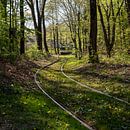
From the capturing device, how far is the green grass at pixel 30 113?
11211 mm

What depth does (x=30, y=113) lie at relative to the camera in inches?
508

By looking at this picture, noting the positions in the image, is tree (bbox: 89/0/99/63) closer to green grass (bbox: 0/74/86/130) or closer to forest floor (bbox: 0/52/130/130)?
forest floor (bbox: 0/52/130/130)

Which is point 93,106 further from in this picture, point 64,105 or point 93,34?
point 93,34

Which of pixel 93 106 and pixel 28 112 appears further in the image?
pixel 93 106

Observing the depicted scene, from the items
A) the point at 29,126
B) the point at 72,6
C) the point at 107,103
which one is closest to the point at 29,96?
the point at 107,103

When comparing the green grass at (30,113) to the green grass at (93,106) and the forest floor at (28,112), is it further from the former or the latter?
the green grass at (93,106)

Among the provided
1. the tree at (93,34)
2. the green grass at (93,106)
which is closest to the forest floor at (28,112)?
the green grass at (93,106)

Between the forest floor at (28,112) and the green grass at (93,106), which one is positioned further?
the green grass at (93,106)

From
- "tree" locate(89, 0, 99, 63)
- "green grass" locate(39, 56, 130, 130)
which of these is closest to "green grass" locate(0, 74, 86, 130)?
"green grass" locate(39, 56, 130, 130)

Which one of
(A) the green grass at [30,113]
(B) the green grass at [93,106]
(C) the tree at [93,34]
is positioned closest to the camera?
(A) the green grass at [30,113]

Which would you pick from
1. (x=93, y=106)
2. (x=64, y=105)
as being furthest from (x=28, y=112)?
(x=93, y=106)

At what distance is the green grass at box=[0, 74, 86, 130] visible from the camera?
1121 centimetres

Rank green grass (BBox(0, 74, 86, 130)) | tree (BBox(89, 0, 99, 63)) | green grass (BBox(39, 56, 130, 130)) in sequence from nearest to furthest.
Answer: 1. green grass (BBox(0, 74, 86, 130))
2. green grass (BBox(39, 56, 130, 130))
3. tree (BBox(89, 0, 99, 63))

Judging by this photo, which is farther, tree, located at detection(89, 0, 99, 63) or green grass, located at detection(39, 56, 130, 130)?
tree, located at detection(89, 0, 99, 63)
